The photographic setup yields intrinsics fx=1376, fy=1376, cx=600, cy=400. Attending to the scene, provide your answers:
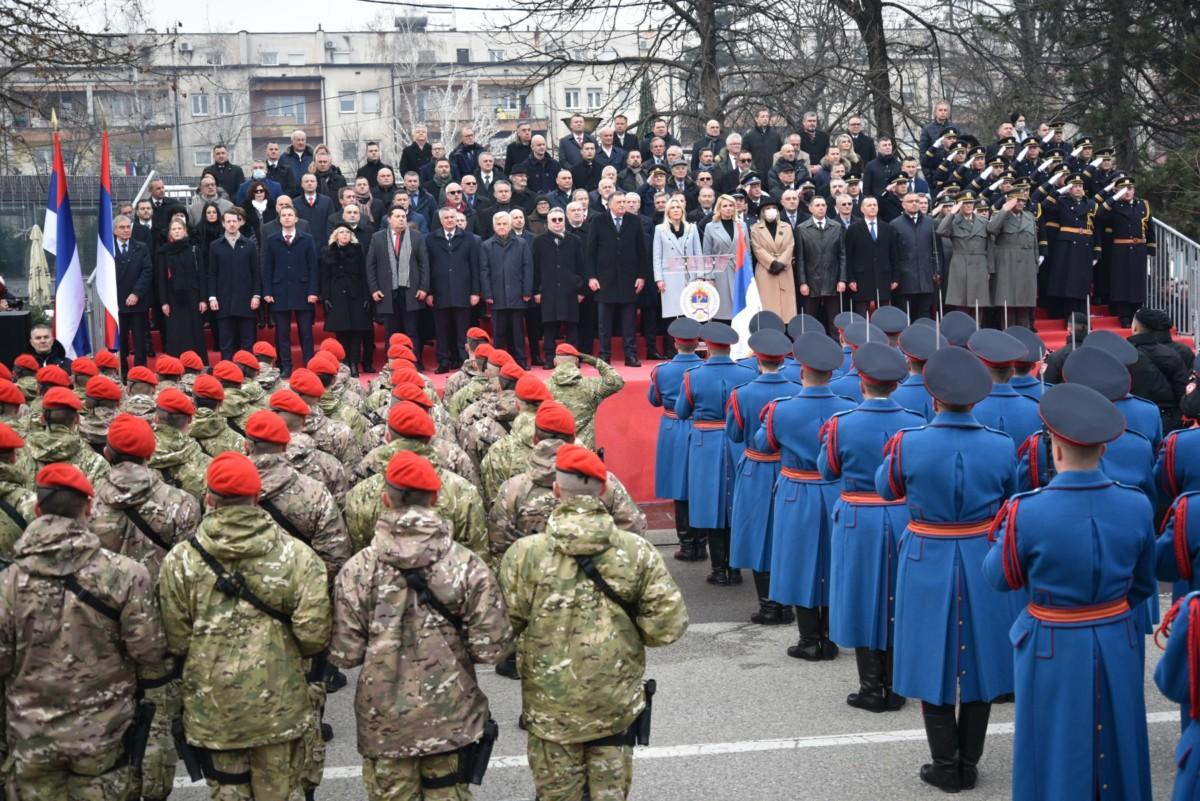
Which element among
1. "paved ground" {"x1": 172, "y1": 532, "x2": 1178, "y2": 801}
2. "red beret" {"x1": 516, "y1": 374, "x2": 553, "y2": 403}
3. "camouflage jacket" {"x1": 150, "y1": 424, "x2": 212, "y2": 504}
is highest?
"red beret" {"x1": 516, "y1": 374, "x2": 553, "y2": 403}

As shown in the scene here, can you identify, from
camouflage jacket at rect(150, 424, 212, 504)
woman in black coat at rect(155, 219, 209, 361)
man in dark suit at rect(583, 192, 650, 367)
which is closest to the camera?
camouflage jacket at rect(150, 424, 212, 504)

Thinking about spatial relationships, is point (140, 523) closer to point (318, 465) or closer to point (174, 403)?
point (174, 403)

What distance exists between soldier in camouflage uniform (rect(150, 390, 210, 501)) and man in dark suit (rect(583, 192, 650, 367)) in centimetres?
Answer: 849

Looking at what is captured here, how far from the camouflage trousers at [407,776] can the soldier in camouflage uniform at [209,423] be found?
3.44m

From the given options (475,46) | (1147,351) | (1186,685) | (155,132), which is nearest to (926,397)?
(1147,351)

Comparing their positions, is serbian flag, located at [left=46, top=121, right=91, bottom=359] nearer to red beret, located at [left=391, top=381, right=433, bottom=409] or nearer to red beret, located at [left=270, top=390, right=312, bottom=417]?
red beret, located at [left=391, top=381, right=433, bottom=409]

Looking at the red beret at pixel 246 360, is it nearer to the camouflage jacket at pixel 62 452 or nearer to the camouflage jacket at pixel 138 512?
the camouflage jacket at pixel 62 452

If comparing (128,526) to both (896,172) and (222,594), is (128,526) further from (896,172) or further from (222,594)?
(896,172)

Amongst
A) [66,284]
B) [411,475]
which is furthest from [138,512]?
[66,284]

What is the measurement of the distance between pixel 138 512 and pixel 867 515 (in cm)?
373

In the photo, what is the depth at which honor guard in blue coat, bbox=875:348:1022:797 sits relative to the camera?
6438 millimetres

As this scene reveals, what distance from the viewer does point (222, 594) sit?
5359mm

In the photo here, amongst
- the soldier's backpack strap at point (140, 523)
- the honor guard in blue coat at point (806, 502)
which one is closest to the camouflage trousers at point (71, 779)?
the soldier's backpack strap at point (140, 523)

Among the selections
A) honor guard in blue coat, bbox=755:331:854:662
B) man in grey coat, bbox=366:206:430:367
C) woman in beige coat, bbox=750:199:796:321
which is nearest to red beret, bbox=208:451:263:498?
honor guard in blue coat, bbox=755:331:854:662
